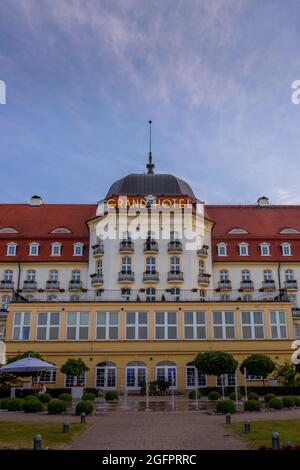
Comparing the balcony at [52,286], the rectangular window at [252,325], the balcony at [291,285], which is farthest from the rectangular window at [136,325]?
the balcony at [291,285]

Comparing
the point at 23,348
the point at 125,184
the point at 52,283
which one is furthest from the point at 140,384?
the point at 125,184

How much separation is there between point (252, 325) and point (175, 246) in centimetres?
1129

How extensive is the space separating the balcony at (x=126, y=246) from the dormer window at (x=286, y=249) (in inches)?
618

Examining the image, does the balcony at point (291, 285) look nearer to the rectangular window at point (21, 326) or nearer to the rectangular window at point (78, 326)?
the rectangular window at point (78, 326)

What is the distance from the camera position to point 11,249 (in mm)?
52312

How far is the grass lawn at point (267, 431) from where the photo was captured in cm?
1488

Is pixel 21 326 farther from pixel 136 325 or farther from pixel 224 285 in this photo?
pixel 224 285

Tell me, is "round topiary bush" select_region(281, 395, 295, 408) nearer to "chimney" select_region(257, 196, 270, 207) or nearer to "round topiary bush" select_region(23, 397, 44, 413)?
"round topiary bush" select_region(23, 397, 44, 413)

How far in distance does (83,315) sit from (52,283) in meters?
9.98

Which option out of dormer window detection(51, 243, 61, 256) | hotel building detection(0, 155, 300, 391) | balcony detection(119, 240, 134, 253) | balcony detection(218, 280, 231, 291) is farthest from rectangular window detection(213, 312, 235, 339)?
dormer window detection(51, 243, 61, 256)

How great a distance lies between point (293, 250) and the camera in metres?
53.1

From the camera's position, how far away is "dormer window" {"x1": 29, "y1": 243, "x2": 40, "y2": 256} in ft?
171

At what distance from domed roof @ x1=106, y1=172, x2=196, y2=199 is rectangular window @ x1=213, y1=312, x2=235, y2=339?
14242mm

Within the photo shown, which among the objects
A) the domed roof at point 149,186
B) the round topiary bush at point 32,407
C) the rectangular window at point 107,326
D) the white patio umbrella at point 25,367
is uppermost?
the domed roof at point 149,186
